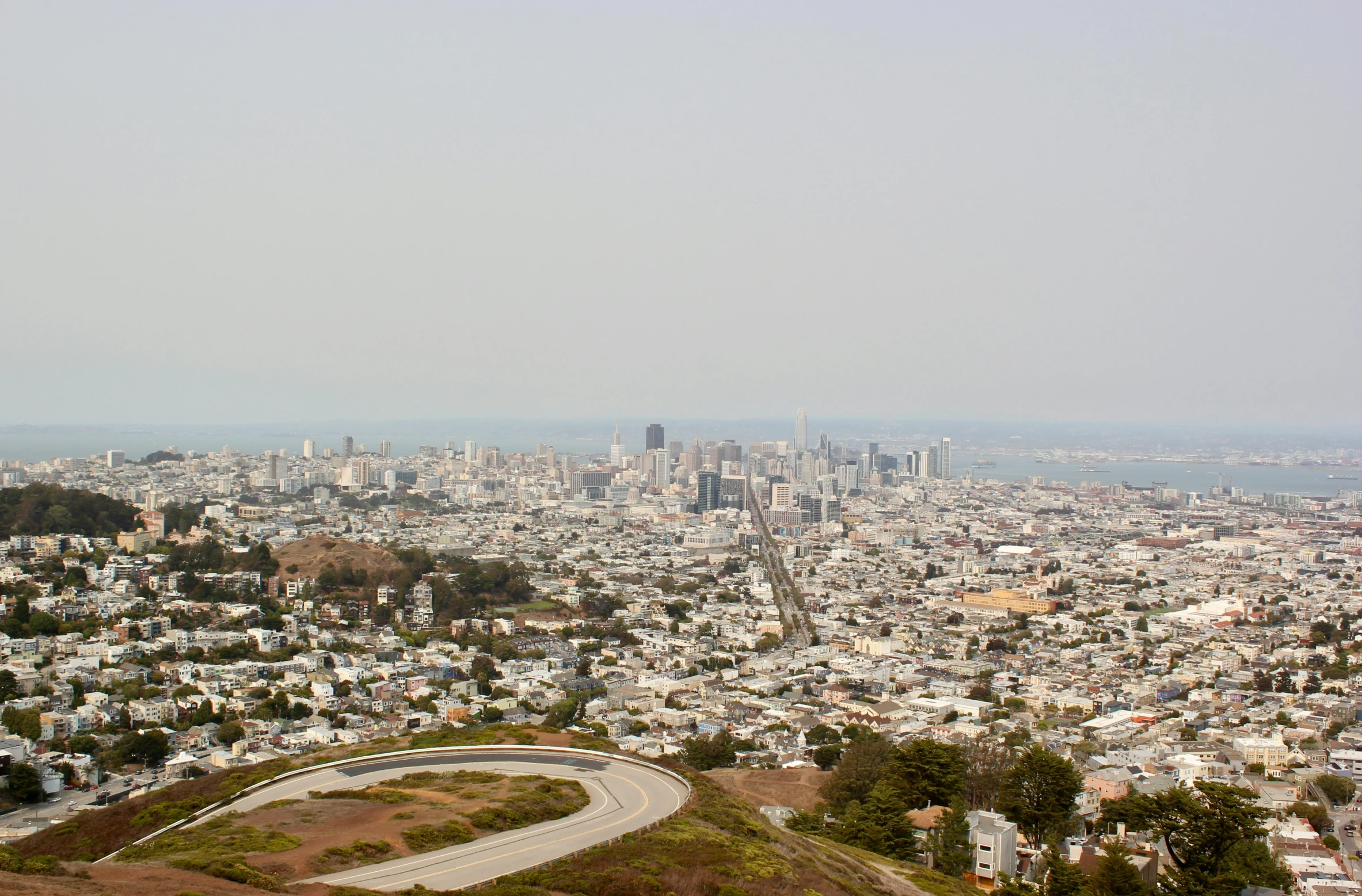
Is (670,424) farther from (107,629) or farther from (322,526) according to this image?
(107,629)

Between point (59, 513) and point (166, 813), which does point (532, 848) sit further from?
point (59, 513)

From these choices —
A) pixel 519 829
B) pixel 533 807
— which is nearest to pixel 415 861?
pixel 519 829

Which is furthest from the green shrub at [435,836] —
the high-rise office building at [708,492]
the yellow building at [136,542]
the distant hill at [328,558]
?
the high-rise office building at [708,492]

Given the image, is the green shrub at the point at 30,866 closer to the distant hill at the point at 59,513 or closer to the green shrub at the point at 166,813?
the green shrub at the point at 166,813

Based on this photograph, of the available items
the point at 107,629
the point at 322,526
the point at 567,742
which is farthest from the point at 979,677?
the point at 322,526

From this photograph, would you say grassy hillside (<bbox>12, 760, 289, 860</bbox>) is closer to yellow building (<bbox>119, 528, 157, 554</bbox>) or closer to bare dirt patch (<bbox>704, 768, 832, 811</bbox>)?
bare dirt patch (<bbox>704, 768, 832, 811</bbox>)

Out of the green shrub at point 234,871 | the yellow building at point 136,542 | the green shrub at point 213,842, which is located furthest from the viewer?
the yellow building at point 136,542
